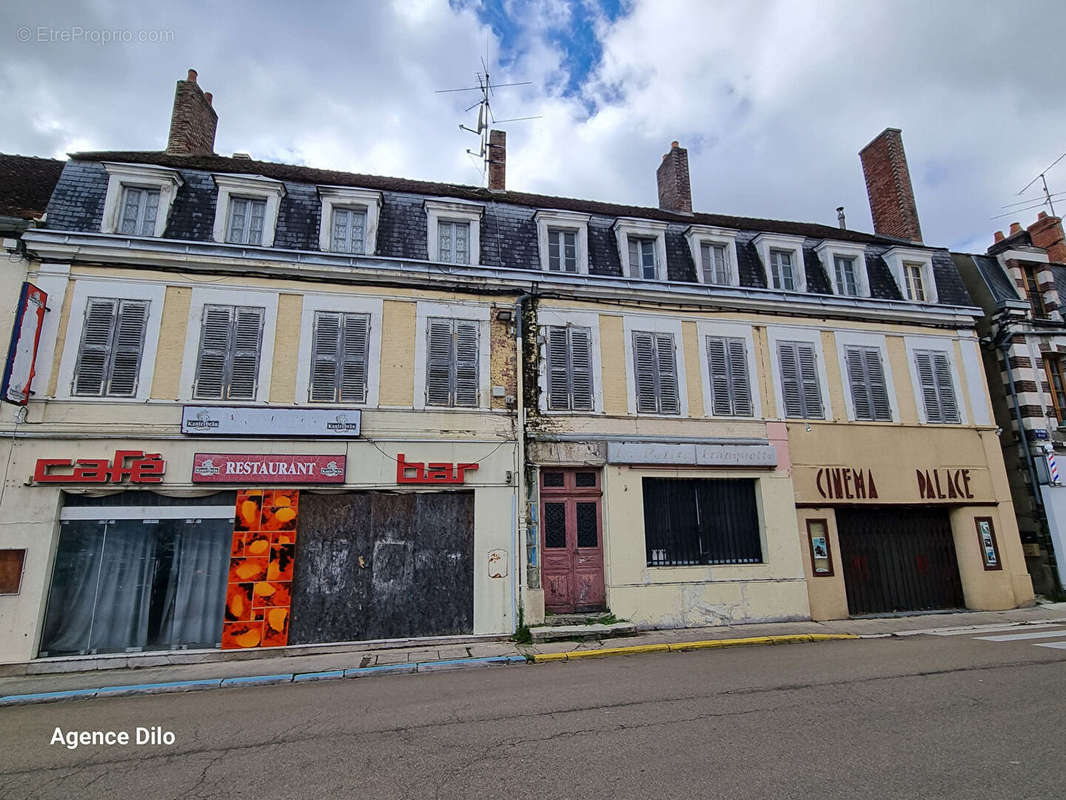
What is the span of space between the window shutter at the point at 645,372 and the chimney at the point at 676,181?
5.55m

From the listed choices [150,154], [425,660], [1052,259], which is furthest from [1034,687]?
[150,154]

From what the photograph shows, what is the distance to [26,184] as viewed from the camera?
1111 cm

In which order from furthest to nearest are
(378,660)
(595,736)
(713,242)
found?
(713,242) → (378,660) → (595,736)

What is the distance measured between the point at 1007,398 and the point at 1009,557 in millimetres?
4074

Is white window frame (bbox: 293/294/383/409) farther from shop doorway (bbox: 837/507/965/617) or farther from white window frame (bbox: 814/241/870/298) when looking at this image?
white window frame (bbox: 814/241/870/298)

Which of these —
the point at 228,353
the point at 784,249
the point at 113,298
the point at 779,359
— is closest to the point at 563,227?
the point at 784,249

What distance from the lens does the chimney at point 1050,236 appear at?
15938 mm

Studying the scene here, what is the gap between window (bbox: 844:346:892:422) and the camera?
12383mm

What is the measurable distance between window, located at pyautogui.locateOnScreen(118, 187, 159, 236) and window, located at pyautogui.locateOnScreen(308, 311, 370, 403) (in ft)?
11.9

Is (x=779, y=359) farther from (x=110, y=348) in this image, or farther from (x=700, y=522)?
(x=110, y=348)

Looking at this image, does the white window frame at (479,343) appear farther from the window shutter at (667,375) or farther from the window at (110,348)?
the window at (110,348)

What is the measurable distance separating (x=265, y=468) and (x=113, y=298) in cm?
422

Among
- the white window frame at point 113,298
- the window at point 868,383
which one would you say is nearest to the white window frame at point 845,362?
the window at point 868,383

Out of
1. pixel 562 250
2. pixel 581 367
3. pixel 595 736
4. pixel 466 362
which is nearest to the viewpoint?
pixel 595 736
